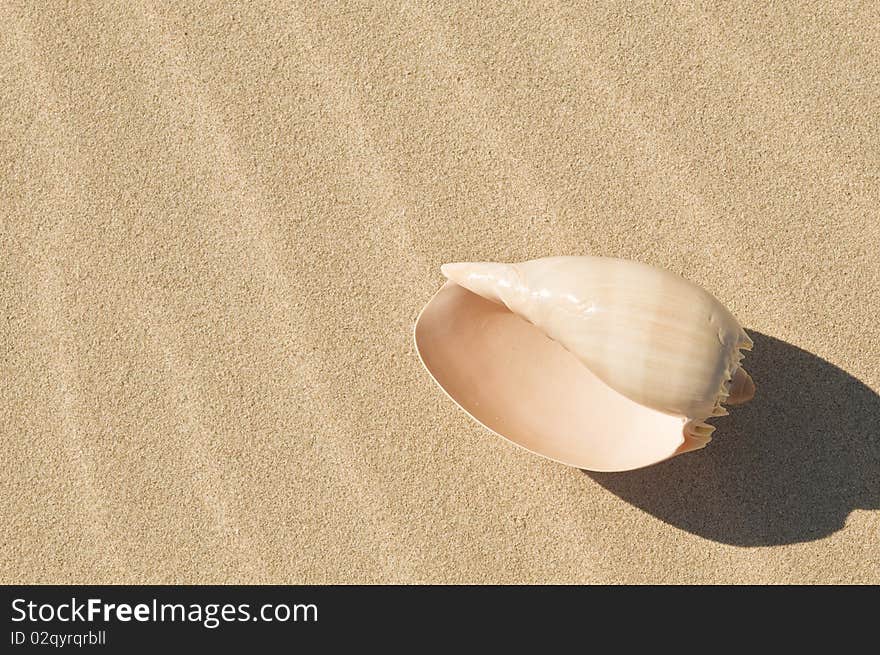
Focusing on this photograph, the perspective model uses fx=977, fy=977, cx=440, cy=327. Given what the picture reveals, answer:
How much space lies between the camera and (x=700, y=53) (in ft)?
3.80

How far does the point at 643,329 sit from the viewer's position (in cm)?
92

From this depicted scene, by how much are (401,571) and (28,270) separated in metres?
0.55

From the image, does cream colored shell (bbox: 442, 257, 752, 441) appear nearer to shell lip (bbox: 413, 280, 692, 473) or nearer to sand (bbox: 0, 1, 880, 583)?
shell lip (bbox: 413, 280, 692, 473)

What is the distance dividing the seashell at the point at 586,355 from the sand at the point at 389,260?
2.2 inches

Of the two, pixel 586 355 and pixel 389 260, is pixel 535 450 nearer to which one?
pixel 586 355

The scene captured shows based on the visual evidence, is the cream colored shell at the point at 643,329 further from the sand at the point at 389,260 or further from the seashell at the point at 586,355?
the sand at the point at 389,260

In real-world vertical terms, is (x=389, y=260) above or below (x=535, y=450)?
above

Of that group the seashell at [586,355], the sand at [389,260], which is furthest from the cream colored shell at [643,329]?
the sand at [389,260]

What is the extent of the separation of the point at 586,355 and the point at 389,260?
287 mm

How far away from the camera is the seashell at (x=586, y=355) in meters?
0.92

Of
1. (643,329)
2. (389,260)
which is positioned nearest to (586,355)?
(643,329)

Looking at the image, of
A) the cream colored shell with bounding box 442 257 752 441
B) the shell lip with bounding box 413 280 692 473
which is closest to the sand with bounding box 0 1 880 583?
the shell lip with bounding box 413 280 692 473

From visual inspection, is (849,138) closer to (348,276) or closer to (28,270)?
(348,276)

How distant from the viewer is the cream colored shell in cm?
92
